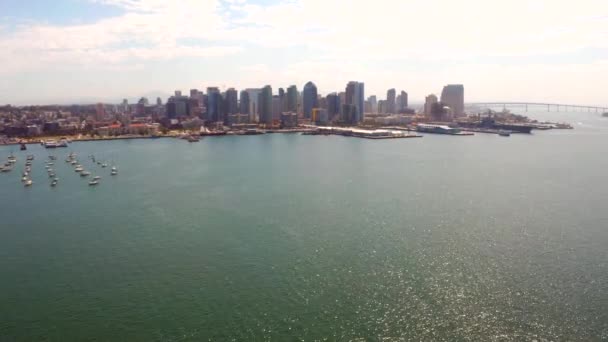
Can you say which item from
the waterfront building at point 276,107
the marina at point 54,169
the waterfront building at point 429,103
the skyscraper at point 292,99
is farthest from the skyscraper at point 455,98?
the marina at point 54,169

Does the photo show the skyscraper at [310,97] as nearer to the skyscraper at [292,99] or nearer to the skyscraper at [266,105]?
the skyscraper at [292,99]

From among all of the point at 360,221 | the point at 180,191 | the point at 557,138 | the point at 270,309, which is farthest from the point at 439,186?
the point at 557,138

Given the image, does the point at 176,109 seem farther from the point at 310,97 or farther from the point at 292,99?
the point at 310,97

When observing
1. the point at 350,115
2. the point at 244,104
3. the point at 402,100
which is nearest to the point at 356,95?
the point at 350,115

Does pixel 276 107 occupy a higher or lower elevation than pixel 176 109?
higher

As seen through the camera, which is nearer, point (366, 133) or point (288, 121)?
point (366, 133)

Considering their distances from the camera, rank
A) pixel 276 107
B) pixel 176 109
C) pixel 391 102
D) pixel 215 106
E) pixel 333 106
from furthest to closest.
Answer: pixel 391 102
pixel 333 106
pixel 276 107
pixel 176 109
pixel 215 106

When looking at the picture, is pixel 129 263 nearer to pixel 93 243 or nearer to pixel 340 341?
pixel 93 243
